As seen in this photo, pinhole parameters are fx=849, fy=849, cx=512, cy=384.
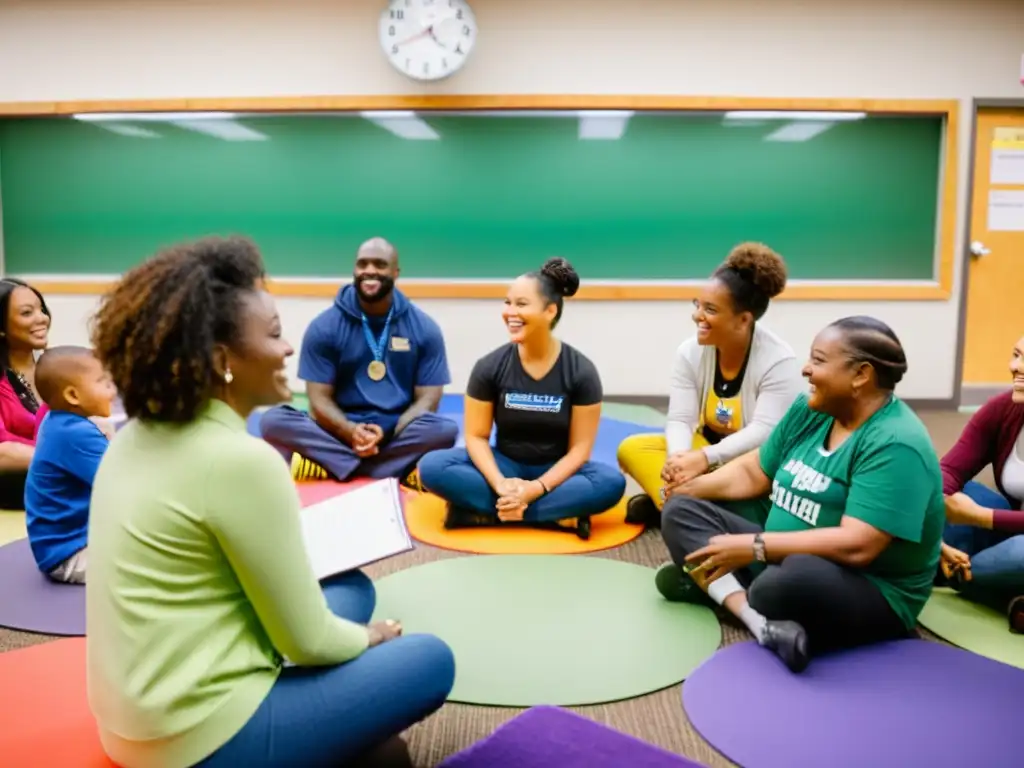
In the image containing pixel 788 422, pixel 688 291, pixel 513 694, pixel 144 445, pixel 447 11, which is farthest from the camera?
pixel 688 291

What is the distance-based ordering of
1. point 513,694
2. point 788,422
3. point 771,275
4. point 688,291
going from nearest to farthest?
point 513,694
point 788,422
point 771,275
point 688,291

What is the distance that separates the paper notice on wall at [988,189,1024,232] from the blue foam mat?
109 inches

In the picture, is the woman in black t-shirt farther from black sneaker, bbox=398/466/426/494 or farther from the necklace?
the necklace

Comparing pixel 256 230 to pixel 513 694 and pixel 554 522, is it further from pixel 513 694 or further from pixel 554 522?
pixel 513 694

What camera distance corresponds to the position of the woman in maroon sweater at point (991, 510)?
230 centimetres

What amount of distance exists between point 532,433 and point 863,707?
1584 mm

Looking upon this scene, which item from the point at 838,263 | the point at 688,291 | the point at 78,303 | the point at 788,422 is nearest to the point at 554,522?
the point at 788,422

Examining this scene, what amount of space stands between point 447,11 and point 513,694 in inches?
174

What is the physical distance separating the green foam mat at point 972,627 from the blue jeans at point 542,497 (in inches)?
43.2

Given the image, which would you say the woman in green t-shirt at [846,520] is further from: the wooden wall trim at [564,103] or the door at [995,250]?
the door at [995,250]

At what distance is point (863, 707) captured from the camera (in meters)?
1.83

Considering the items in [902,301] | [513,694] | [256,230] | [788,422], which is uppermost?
[256,230]

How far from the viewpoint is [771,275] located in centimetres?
278

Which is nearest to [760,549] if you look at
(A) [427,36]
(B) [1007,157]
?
(A) [427,36]
